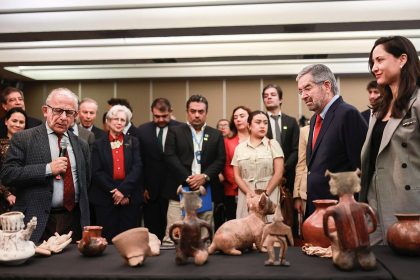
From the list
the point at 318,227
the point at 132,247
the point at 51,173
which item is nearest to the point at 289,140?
the point at 51,173

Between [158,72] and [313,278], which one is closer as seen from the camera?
[313,278]

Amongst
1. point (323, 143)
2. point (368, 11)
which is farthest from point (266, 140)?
point (368, 11)

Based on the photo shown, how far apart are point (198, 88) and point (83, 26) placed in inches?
166

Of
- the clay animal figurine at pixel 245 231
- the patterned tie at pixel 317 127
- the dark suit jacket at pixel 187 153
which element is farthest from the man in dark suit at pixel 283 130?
the clay animal figurine at pixel 245 231

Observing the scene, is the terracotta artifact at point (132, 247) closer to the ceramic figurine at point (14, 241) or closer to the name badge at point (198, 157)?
the ceramic figurine at point (14, 241)

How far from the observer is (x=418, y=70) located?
2.13m

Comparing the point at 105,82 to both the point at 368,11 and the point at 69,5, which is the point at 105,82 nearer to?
the point at 69,5

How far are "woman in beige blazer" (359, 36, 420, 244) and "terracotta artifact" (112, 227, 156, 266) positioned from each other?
3.72 ft

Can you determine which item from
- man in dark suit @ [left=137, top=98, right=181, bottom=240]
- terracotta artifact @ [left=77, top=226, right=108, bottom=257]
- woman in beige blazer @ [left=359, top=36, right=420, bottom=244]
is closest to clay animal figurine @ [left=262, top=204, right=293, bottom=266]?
terracotta artifact @ [left=77, top=226, right=108, bottom=257]

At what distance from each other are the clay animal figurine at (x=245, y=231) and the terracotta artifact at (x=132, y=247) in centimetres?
26

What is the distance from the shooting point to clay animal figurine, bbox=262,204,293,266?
152 cm

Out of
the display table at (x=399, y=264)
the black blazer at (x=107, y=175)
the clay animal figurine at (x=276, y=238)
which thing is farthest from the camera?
the black blazer at (x=107, y=175)

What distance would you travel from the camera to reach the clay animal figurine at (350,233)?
1.44m

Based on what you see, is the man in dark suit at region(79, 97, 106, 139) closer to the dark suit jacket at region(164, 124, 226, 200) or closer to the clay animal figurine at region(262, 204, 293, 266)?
the dark suit jacket at region(164, 124, 226, 200)
